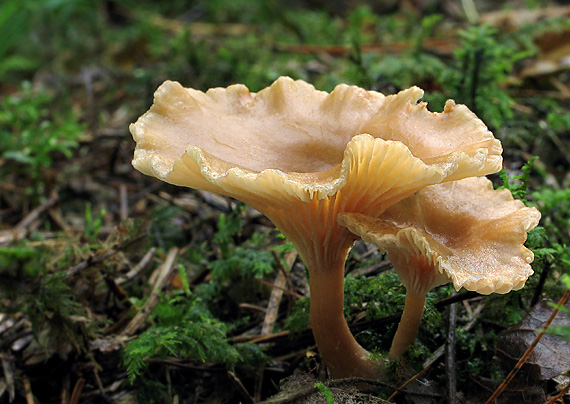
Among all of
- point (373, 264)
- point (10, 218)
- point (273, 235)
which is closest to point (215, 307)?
point (273, 235)

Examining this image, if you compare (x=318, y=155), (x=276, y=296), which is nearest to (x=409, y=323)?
(x=318, y=155)

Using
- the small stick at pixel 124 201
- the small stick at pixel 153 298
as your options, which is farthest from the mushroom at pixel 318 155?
the small stick at pixel 124 201

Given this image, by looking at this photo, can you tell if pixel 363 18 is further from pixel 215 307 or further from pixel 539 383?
pixel 539 383

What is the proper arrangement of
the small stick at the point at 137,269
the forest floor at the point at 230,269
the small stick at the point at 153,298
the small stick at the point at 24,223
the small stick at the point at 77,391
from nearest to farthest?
the forest floor at the point at 230,269 → the small stick at the point at 77,391 → the small stick at the point at 153,298 → the small stick at the point at 137,269 → the small stick at the point at 24,223

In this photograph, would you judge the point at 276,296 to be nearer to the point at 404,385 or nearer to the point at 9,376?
the point at 404,385

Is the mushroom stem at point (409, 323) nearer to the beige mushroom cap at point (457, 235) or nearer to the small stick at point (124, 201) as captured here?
the beige mushroom cap at point (457, 235)

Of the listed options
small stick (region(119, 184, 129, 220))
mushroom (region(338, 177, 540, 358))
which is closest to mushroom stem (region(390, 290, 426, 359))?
mushroom (region(338, 177, 540, 358))

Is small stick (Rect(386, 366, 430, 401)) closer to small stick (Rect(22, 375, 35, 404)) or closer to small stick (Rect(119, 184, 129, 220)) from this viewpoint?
small stick (Rect(22, 375, 35, 404))
